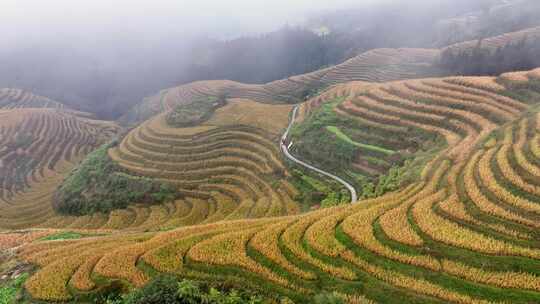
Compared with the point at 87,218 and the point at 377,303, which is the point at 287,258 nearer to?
the point at 377,303

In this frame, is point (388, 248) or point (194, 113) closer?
point (388, 248)

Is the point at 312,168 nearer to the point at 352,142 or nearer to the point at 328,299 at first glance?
the point at 352,142

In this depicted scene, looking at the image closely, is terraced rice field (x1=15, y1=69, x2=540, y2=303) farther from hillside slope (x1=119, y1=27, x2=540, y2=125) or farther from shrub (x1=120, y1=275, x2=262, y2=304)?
hillside slope (x1=119, y1=27, x2=540, y2=125)

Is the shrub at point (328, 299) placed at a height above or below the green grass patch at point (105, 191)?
above

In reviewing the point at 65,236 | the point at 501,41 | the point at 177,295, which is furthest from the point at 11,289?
the point at 501,41

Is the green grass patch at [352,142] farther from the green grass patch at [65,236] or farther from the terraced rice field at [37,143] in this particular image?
the terraced rice field at [37,143]

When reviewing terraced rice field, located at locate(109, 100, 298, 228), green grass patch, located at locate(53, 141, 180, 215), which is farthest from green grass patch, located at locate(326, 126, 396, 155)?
green grass patch, located at locate(53, 141, 180, 215)

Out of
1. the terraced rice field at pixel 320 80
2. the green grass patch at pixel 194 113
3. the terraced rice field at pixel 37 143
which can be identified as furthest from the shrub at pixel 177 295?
the terraced rice field at pixel 320 80
